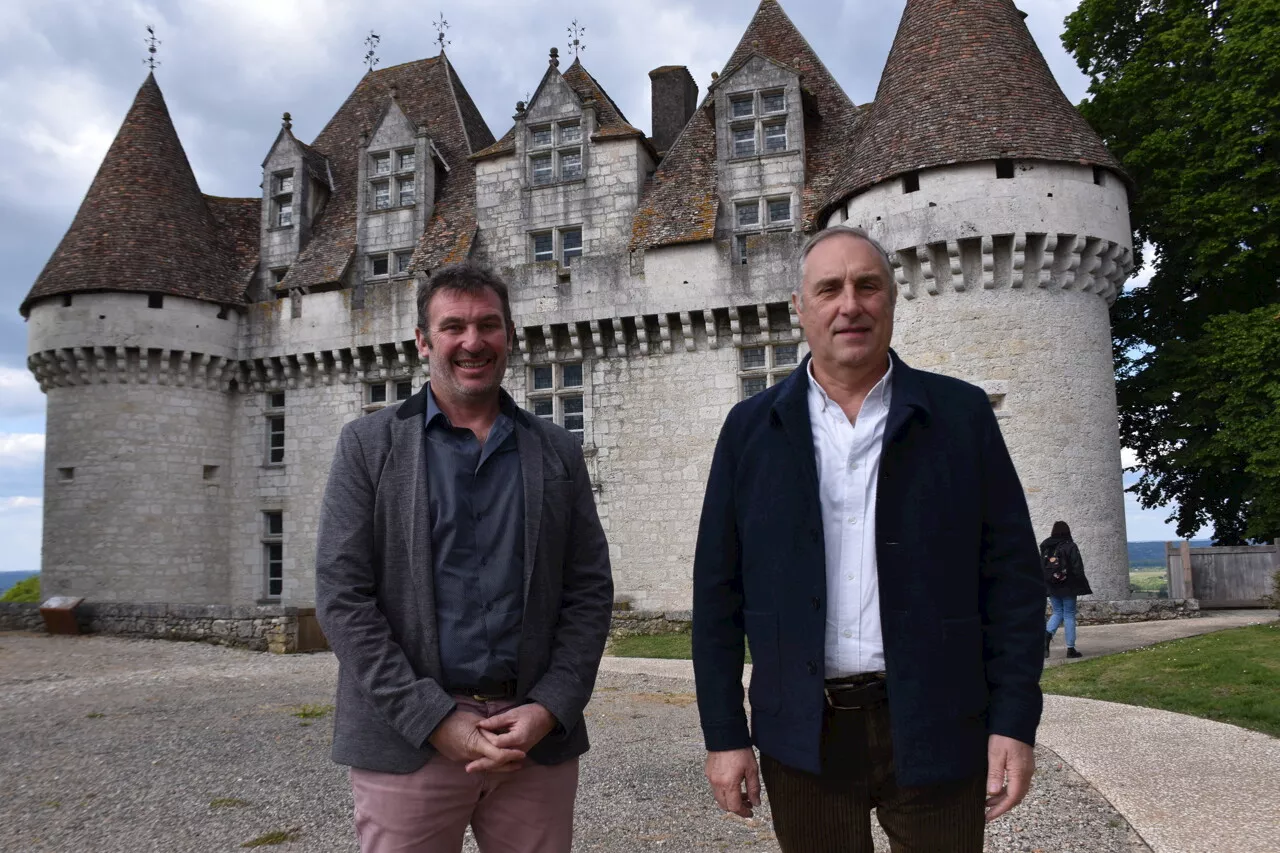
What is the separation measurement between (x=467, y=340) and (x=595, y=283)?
1562 cm

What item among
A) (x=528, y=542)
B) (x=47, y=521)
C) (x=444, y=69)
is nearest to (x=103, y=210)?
(x=47, y=521)

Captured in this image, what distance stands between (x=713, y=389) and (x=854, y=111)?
254 inches

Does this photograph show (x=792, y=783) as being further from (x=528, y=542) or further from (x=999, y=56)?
(x=999, y=56)

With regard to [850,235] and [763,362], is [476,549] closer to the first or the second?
[850,235]

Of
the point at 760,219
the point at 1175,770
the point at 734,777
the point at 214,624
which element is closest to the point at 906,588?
the point at 734,777

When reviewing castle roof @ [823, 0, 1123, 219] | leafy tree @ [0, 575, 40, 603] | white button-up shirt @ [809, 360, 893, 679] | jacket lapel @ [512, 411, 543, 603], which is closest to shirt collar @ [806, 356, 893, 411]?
white button-up shirt @ [809, 360, 893, 679]

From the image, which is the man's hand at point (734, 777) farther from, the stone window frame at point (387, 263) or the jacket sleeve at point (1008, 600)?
the stone window frame at point (387, 263)

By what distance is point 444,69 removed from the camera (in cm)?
2359

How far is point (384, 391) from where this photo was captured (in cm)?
2025

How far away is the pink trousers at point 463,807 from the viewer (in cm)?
240

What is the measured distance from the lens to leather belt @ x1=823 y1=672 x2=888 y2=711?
2250 millimetres

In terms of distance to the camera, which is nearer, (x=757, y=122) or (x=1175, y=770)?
(x=1175, y=770)

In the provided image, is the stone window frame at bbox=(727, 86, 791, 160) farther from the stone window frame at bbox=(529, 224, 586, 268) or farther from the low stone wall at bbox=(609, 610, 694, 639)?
the low stone wall at bbox=(609, 610, 694, 639)

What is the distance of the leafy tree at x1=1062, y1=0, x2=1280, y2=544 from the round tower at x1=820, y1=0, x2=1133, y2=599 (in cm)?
291
